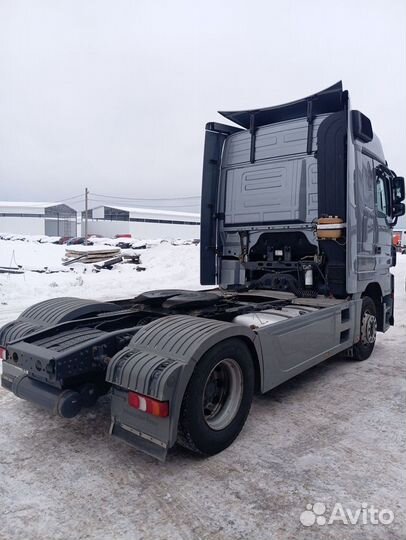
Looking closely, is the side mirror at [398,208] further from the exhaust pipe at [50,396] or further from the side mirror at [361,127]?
the exhaust pipe at [50,396]

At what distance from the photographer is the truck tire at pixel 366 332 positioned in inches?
225

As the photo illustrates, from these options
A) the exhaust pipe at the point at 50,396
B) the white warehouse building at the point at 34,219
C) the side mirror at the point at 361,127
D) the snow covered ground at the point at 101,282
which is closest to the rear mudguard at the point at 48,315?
the exhaust pipe at the point at 50,396

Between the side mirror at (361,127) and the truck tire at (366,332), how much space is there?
86.3 inches

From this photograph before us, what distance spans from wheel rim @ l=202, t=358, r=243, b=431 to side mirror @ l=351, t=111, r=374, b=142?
11.5 ft

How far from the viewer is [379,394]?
4531mm

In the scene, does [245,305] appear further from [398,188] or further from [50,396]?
[398,188]

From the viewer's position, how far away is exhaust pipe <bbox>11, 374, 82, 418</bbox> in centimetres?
Answer: 303

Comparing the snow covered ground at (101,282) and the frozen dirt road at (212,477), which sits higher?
the snow covered ground at (101,282)

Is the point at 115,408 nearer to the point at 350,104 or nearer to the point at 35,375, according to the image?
the point at 35,375

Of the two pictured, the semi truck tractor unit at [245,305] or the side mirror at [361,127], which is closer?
the semi truck tractor unit at [245,305]

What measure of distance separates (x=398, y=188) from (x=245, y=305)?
3690 millimetres

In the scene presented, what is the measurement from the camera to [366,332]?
5781mm

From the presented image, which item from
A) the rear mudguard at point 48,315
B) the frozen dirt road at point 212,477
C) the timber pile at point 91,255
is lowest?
the frozen dirt road at point 212,477

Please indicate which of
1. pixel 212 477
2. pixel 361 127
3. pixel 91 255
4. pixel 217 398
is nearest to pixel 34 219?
pixel 91 255
